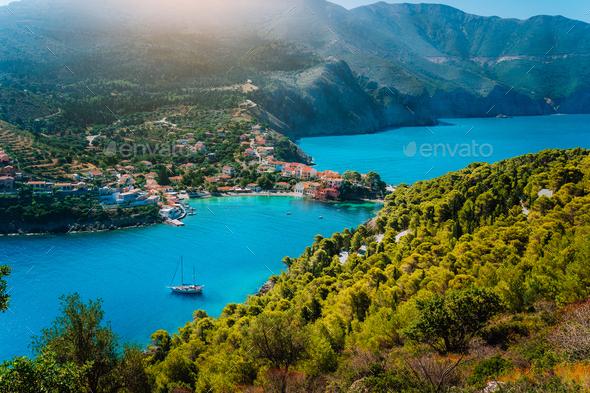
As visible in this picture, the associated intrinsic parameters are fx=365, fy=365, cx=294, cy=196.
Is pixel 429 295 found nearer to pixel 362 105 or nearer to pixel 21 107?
pixel 21 107

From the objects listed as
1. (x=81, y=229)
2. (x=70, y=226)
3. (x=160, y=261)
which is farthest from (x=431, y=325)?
(x=70, y=226)

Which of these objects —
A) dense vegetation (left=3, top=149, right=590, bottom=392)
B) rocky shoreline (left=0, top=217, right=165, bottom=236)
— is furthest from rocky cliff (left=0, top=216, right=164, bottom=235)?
dense vegetation (left=3, top=149, right=590, bottom=392)

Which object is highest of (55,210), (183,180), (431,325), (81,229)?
(431,325)

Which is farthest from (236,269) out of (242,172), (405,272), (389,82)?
(389,82)

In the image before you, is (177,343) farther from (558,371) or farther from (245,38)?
(245,38)

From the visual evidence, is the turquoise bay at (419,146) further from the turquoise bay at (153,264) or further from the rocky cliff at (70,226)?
the rocky cliff at (70,226)

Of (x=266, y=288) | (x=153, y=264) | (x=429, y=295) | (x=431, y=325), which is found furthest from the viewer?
(x=153, y=264)
